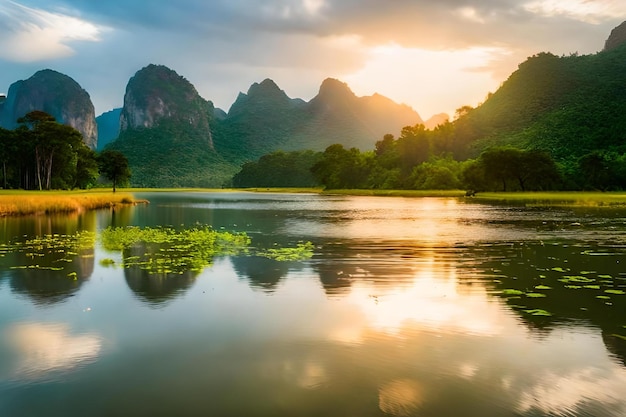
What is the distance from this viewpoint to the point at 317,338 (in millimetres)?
10844

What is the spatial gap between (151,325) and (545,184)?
359 ft

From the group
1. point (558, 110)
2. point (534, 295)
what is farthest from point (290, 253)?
point (558, 110)

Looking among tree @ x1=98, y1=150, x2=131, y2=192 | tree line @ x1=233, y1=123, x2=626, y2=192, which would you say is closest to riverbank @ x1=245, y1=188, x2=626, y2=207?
tree line @ x1=233, y1=123, x2=626, y2=192

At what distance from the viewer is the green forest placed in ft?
341

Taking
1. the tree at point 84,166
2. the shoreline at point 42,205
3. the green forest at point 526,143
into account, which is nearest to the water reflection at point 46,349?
the shoreline at point 42,205

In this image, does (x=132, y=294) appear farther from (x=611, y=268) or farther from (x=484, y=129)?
(x=484, y=129)

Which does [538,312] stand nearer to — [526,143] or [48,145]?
[48,145]

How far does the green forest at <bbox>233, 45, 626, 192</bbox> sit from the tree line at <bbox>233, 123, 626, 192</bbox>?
7.9 inches

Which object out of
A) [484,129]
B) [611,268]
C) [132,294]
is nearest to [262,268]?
[132,294]

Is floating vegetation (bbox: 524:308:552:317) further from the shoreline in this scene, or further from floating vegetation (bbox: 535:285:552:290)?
the shoreline

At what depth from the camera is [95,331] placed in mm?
11328

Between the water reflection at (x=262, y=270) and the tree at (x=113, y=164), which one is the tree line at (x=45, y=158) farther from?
the water reflection at (x=262, y=270)

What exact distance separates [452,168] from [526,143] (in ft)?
64.2

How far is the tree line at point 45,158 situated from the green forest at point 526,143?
6738 cm
